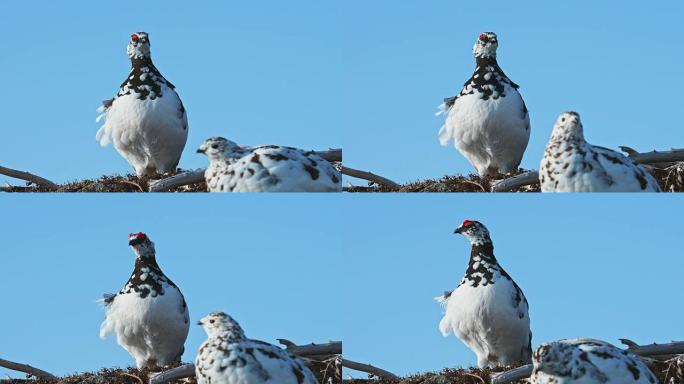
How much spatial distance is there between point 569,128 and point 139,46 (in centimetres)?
338

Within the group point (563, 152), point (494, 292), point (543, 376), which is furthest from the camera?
point (494, 292)

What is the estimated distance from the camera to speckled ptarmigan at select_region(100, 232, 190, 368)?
12328mm

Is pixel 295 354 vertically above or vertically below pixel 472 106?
below

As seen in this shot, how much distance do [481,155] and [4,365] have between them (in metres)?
3.71

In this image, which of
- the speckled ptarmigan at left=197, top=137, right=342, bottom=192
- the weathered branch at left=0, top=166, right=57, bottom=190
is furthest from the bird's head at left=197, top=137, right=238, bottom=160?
the weathered branch at left=0, top=166, right=57, bottom=190

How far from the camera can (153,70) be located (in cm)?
1288

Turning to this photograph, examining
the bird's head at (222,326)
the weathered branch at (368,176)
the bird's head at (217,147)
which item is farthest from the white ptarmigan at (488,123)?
the bird's head at (222,326)

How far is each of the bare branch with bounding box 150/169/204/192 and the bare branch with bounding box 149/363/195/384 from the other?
48.1 inches

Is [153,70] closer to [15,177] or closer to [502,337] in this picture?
[15,177]

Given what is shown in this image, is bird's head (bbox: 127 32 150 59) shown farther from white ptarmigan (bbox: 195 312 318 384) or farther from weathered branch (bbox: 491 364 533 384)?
weathered branch (bbox: 491 364 533 384)

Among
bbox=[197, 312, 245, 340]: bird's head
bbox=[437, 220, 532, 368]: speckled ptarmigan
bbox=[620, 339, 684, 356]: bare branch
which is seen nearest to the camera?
bbox=[197, 312, 245, 340]: bird's head

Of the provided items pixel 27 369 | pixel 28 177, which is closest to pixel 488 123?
pixel 28 177

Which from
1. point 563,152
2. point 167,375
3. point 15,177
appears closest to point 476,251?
point 563,152

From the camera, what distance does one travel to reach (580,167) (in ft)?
36.8
